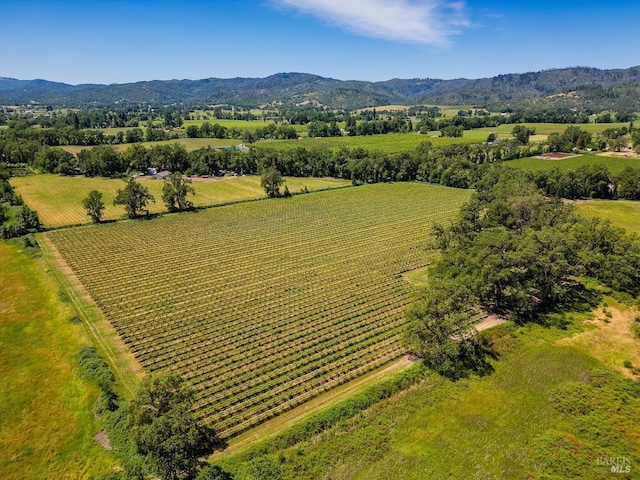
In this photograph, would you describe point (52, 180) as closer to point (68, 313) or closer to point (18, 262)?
point (18, 262)

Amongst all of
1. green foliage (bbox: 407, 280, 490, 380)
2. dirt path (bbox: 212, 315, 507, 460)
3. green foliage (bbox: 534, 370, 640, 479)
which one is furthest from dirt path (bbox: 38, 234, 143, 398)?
green foliage (bbox: 534, 370, 640, 479)

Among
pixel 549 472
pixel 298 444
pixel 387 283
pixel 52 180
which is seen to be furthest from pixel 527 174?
pixel 52 180

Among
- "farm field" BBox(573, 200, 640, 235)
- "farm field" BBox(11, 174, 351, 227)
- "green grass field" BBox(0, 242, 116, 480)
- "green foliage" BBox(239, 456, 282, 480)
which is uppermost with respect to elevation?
"farm field" BBox(573, 200, 640, 235)

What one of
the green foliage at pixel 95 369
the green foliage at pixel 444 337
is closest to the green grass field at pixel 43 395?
the green foliage at pixel 95 369

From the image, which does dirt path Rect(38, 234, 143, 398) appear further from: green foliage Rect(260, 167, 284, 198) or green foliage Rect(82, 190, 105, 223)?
green foliage Rect(260, 167, 284, 198)

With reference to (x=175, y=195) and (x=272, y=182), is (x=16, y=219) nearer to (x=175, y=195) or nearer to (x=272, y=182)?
(x=175, y=195)

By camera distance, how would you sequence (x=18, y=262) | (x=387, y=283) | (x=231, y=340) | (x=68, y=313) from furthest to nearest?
(x=18, y=262)
(x=387, y=283)
(x=68, y=313)
(x=231, y=340)
